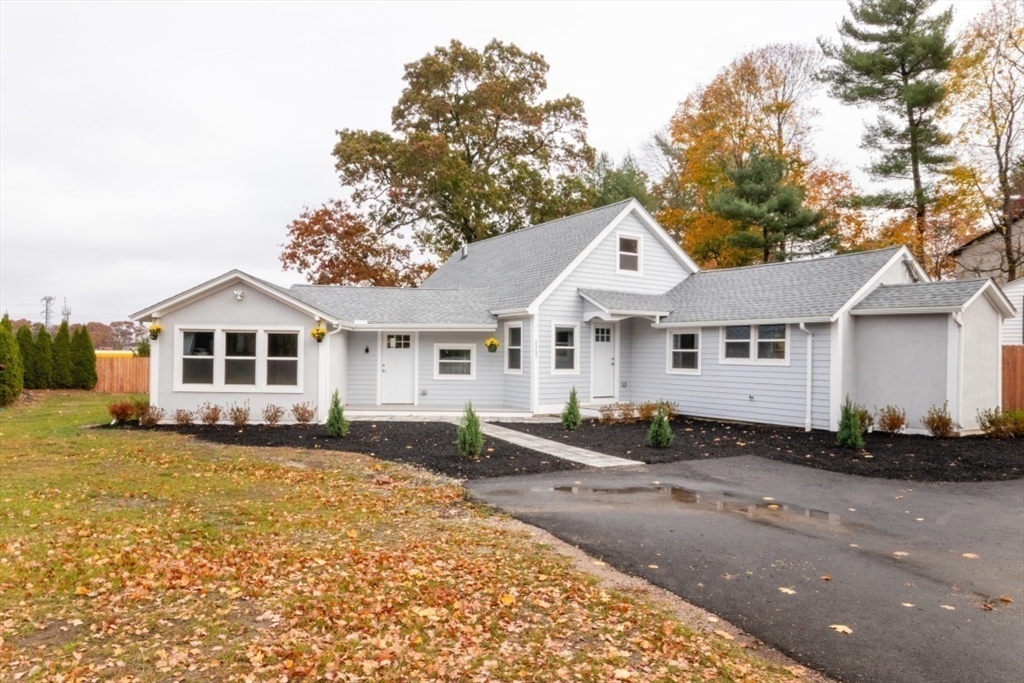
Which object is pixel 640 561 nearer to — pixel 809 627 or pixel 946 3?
pixel 809 627

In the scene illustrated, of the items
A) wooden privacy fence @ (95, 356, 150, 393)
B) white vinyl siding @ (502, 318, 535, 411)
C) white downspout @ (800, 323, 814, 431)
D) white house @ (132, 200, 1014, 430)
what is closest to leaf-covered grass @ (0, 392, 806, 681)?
white house @ (132, 200, 1014, 430)

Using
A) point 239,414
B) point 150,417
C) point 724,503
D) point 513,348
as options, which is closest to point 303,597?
point 724,503

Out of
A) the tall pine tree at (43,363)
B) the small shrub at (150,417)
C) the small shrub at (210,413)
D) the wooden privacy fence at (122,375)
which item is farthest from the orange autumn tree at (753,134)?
the tall pine tree at (43,363)

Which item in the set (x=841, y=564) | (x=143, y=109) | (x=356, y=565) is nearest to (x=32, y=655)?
(x=356, y=565)

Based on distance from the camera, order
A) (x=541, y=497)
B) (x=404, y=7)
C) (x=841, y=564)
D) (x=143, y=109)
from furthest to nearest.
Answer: (x=143, y=109) < (x=404, y=7) < (x=541, y=497) < (x=841, y=564)

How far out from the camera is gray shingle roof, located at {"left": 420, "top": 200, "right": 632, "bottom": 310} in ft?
62.4

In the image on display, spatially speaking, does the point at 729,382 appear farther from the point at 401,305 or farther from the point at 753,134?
the point at 753,134

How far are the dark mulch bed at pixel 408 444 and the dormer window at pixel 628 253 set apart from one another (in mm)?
8034

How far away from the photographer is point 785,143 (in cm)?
3105

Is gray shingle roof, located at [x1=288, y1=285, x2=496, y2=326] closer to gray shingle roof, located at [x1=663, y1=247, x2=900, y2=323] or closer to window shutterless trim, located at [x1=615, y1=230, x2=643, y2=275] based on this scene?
window shutterless trim, located at [x1=615, y1=230, x2=643, y2=275]

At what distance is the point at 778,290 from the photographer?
55.9 feet

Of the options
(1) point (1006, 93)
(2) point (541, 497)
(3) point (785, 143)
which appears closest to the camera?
A: (2) point (541, 497)

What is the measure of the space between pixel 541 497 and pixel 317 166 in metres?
32.7

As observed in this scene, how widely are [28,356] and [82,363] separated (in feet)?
6.09
